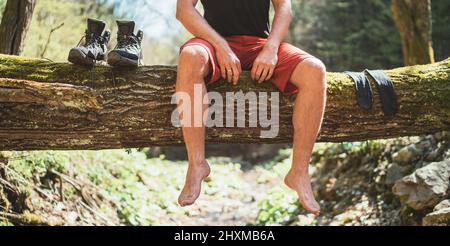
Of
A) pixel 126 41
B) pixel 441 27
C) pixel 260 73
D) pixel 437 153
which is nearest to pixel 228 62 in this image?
pixel 260 73

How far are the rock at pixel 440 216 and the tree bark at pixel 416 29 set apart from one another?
227cm

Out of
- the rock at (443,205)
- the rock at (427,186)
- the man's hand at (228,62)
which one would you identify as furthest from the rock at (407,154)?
the man's hand at (228,62)

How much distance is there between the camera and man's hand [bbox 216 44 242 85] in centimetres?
286

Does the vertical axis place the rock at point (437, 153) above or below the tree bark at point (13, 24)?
below

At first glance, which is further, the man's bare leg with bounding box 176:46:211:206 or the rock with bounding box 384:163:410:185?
the rock with bounding box 384:163:410:185

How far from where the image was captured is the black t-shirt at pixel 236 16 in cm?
322

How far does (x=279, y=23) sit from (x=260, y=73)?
393 millimetres

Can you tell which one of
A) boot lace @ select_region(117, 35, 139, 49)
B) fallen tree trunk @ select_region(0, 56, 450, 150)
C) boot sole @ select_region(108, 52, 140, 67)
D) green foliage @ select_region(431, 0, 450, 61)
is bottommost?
fallen tree trunk @ select_region(0, 56, 450, 150)

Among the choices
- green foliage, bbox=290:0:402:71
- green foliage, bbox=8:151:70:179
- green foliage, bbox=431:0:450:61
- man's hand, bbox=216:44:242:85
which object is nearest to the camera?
man's hand, bbox=216:44:242:85

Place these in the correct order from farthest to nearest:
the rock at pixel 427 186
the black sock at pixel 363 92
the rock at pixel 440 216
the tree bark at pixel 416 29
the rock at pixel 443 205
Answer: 1. the tree bark at pixel 416 29
2. the rock at pixel 427 186
3. the rock at pixel 443 205
4. the rock at pixel 440 216
5. the black sock at pixel 363 92

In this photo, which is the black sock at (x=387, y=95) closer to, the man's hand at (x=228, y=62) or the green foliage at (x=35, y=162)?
the man's hand at (x=228, y=62)

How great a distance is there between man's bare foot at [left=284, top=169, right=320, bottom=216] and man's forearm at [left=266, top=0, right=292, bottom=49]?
83 cm

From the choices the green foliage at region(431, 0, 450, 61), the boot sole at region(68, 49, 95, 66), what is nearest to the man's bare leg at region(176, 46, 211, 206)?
the boot sole at region(68, 49, 95, 66)

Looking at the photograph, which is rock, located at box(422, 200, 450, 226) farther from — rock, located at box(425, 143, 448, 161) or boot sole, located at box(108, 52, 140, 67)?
boot sole, located at box(108, 52, 140, 67)
